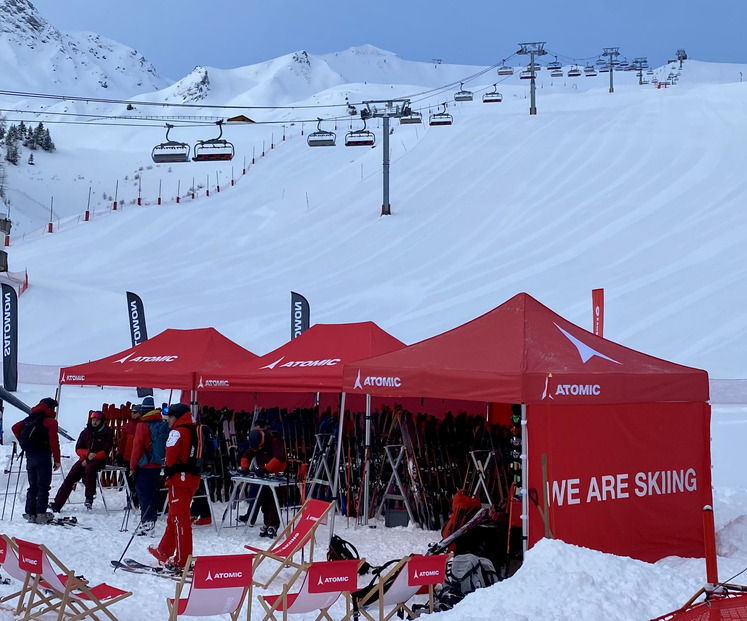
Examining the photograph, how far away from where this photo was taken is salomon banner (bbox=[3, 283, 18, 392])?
18797 mm

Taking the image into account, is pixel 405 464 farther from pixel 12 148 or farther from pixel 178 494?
pixel 12 148

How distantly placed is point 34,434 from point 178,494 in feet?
8.53

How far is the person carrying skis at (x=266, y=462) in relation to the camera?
8.91 metres

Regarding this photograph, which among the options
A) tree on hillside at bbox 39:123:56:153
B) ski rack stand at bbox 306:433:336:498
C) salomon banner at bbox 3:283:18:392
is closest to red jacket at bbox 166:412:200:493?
ski rack stand at bbox 306:433:336:498

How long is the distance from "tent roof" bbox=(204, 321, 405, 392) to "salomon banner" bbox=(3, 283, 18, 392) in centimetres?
951

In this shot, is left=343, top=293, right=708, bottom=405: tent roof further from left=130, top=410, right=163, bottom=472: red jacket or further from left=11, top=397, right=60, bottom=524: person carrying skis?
left=11, top=397, right=60, bottom=524: person carrying skis

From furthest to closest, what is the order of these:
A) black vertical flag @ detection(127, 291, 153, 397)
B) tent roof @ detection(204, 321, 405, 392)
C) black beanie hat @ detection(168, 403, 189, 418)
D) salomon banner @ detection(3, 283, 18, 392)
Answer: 1. black vertical flag @ detection(127, 291, 153, 397)
2. salomon banner @ detection(3, 283, 18, 392)
3. tent roof @ detection(204, 321, 405, 392)
4. black beanie hat @ detection(168, 403, 189, 418)

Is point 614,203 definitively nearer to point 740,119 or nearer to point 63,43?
point 740,119

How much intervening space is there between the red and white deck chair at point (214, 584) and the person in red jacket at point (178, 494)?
2439 millimetres

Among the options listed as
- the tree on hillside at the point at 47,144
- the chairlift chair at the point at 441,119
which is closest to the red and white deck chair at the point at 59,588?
the chairlift chair at the point at 441,119

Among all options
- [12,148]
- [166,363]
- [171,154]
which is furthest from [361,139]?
[12,148]

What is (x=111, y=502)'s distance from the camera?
11000mm

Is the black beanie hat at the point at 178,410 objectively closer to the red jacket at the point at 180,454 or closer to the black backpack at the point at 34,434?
the red jacket at the point at 180,454

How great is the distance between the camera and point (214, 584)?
4641 millimetres
